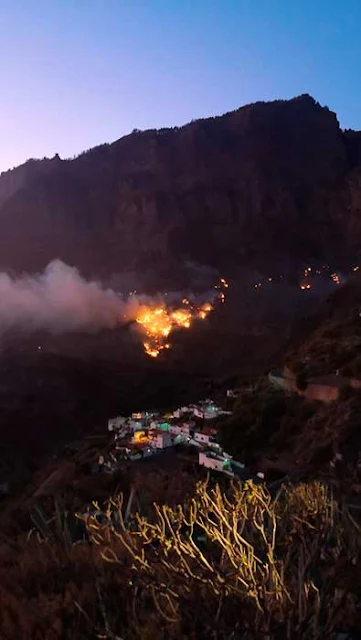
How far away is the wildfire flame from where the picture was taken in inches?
3078

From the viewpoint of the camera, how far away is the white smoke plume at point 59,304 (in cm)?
8475

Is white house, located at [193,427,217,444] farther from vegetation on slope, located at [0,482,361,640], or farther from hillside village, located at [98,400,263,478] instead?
vegetation on slope, located at [0,482,361,640]

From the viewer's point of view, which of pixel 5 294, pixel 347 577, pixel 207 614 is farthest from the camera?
pixel 5 294

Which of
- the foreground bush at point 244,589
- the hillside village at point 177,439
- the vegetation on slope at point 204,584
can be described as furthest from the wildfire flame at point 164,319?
the foreground bush at point 244,589

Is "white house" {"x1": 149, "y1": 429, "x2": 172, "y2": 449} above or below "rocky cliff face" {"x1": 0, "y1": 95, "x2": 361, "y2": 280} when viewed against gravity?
below

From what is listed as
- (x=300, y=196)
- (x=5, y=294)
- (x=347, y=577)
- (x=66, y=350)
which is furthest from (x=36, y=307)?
(x=347, y=577)

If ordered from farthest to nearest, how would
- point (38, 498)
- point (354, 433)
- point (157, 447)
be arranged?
point (157, 447), point (38, 498), point (354, 433)

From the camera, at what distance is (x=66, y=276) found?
300 ft

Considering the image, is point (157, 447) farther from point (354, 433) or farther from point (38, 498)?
point (354, 433)

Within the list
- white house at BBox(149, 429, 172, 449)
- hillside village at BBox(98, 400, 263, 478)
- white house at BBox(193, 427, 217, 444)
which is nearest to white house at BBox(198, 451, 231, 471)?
hillside village at BBox(98, 400, 263, 478)

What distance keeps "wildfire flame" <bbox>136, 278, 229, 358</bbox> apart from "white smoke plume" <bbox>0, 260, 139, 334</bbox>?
339 cm

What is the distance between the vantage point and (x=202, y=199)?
3541 inches

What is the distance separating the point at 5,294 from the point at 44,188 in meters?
20.7

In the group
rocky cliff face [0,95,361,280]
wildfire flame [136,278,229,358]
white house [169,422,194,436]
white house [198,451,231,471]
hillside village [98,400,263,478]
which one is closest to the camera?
white house [198,451,231,471]
